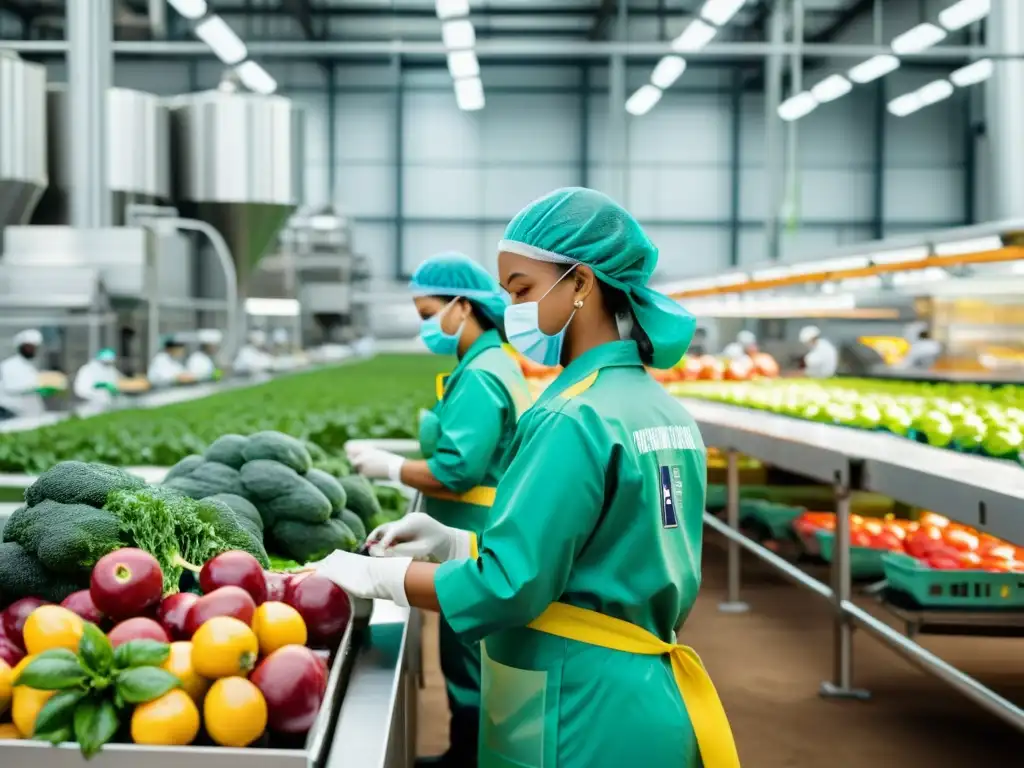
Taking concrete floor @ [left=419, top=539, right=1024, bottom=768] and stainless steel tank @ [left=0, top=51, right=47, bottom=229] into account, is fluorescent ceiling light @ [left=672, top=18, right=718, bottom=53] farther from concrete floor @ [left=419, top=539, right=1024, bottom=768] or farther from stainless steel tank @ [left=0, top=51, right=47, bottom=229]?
concrete floor @ [left=419, top=539, right=1024, bottom=768]

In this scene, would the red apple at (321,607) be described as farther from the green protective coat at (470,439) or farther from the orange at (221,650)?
the green protective coat at (470,439)

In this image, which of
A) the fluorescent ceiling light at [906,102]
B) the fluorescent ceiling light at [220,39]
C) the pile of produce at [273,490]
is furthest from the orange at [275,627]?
the fluorescent ceiling light at [906,102]

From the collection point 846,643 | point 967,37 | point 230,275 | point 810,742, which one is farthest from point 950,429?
point 967,37

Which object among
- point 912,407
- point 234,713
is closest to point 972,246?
point 912,407

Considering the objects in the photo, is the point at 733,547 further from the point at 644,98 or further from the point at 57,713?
the point at 644,98

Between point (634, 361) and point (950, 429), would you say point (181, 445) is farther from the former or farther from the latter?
point (950, 429)

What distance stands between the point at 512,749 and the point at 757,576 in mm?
5046

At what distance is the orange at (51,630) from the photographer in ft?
4.43

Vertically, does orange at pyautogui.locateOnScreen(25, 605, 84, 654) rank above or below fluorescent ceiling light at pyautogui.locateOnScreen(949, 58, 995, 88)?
below

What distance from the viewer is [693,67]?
2355 cm

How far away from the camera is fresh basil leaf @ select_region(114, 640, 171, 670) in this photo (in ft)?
4.15

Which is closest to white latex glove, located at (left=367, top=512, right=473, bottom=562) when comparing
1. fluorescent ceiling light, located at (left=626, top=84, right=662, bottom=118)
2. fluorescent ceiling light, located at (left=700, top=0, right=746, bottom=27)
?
fluorescent ceiling light, located at (left=700, top=0, right=746, bottom=27)

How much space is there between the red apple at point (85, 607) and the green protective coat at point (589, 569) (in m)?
0.45

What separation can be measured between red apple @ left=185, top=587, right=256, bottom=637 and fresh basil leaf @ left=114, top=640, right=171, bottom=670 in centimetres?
13
